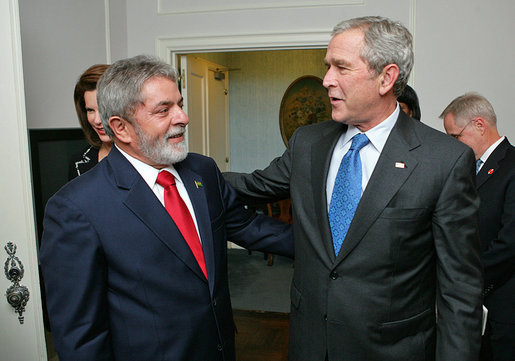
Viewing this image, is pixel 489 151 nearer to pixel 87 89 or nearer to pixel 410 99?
pixel 410 99

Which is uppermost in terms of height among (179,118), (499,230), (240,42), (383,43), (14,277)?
(240,42)

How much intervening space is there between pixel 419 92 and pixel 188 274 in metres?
2.67

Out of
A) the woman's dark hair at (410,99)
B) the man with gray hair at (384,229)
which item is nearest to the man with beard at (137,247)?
the man with gray hair at (384,229)

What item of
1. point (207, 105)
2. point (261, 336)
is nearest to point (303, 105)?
point (207, 105)

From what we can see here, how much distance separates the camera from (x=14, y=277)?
191 centimetres

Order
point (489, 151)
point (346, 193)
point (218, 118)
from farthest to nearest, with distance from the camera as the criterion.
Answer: point (218, 118) < point (489, 151) < point (346, 193)

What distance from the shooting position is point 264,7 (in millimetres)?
3428

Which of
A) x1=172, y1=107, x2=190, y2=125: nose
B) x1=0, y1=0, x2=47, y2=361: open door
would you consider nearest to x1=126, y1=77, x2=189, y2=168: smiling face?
x1=172, y1=107, x2=190, y2=125: nose

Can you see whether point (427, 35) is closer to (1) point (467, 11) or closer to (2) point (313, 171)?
(1) point (467, 11)

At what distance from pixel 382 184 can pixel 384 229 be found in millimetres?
141

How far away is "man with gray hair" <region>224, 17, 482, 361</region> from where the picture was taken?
4.15ft

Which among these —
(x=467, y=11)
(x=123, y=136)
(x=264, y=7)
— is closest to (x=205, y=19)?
(x=264, y=7)

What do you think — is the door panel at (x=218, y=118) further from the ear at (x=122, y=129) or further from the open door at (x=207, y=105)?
the ear at (x=122, y=129)

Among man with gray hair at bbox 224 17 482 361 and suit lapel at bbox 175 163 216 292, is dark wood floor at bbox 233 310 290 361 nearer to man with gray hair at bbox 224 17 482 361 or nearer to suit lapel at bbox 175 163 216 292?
man with gray hair at bbox 224 17 482 361
